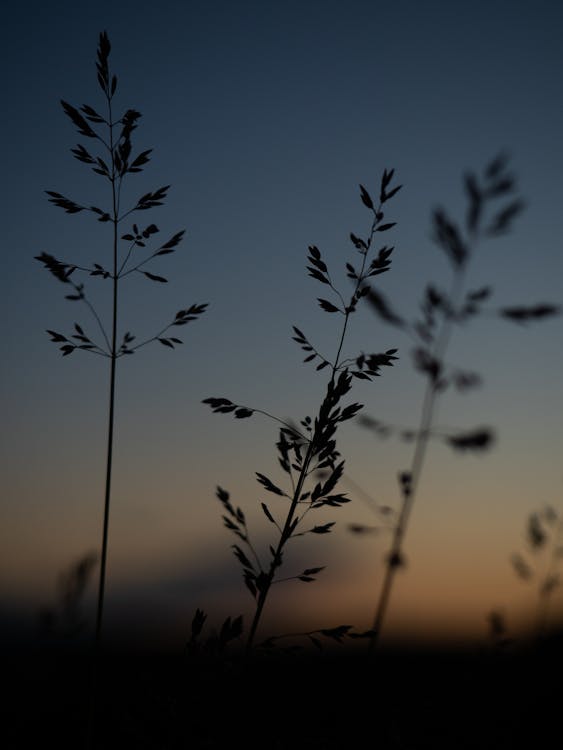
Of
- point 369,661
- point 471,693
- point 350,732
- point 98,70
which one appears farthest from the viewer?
point 471,693

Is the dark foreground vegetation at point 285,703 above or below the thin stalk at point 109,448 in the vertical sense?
below

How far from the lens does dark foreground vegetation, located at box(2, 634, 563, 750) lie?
8.20 feet

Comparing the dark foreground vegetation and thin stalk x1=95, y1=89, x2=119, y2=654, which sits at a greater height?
thin stalk x1=95, y1=89, x2=119, y2=654

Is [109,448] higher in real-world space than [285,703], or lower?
higher

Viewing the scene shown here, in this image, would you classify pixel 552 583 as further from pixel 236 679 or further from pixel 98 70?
pixel 98 70

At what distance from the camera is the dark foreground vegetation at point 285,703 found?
8.20 ft

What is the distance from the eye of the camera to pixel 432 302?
2.32 m

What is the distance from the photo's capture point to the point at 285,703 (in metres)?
4.46

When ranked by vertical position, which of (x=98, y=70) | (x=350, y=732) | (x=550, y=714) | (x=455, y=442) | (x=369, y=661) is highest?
(x=98, y=70)

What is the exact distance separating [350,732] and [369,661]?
68.4 inches

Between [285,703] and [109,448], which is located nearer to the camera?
[109,448]

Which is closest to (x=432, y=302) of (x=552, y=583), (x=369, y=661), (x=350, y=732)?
(x=369, y=661)

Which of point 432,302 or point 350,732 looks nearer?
point 432,302

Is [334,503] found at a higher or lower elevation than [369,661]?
higher
